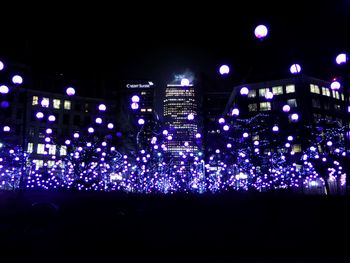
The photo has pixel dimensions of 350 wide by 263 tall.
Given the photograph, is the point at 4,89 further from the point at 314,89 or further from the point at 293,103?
the point at 314,89

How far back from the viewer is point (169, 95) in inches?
6496

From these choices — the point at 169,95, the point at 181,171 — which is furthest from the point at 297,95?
the point at 169,95

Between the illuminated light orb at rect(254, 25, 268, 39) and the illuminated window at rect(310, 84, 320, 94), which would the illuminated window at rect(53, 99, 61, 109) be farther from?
the illuminated light orb at rect(254, 25, 268, 39)

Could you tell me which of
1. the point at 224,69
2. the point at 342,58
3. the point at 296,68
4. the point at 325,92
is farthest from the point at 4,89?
the point at 325,92

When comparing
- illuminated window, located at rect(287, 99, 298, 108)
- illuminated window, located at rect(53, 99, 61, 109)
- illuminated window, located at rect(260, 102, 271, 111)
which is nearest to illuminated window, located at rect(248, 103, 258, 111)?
illuminated window, located at rect(260, 102, 271, 111)

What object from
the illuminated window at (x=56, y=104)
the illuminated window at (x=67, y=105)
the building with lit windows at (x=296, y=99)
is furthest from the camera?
the illuminated window at (x=67, y=105)

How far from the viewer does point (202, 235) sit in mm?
8328

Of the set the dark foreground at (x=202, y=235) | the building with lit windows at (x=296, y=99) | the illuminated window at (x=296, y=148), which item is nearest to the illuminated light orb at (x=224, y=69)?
the dark foreground at (x=202, y=235)

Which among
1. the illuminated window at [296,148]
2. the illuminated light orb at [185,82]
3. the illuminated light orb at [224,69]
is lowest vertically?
the illuminated light orb at [224,69]

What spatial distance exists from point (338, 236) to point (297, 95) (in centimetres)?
7053

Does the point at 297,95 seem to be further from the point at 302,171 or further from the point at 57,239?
the point at 57,239

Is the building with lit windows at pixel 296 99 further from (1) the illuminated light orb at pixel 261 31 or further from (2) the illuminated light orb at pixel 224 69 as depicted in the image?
(1) the illuminated light orb at pixel 261 31

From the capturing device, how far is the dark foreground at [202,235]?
7910mm

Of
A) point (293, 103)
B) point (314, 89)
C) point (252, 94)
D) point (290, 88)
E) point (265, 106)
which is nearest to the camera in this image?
point (293, 103)
